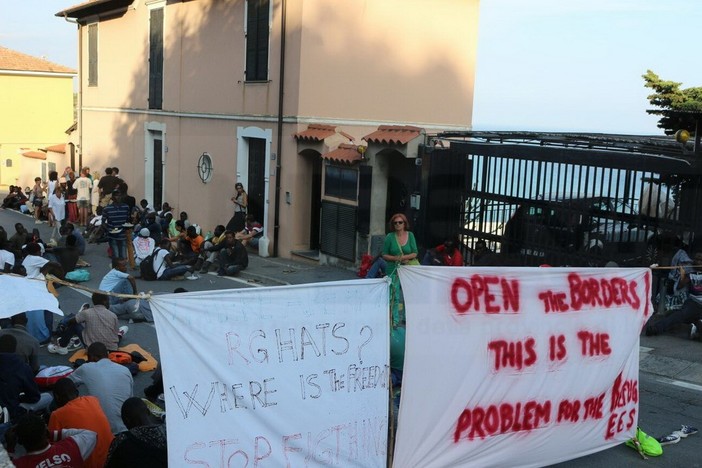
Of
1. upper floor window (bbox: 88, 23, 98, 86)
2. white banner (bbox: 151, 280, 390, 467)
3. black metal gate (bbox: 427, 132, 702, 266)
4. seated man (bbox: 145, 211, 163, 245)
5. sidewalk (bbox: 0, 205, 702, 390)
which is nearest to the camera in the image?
white banner (bbox: 151, 280, 390, 467)

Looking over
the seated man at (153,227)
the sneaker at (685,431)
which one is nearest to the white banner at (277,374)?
the sneaker at (685,431)

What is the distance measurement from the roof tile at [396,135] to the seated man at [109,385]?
8629 mm

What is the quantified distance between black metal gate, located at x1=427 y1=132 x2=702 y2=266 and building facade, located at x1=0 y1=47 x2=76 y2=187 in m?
31.3

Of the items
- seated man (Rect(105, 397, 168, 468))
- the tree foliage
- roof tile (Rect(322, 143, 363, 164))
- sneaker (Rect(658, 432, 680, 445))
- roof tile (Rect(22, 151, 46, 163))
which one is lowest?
sneaker (Rect(658, 432, 680, 445))

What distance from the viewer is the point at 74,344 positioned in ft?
34.0

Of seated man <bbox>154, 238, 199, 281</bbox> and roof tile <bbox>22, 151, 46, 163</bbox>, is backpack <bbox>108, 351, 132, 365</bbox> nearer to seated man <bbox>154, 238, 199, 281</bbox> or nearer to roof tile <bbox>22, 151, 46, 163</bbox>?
seated man <bbox>154, 238, 199, 281</bbox>

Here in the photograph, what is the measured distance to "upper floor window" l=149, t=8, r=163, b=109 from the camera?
22453 millimetres

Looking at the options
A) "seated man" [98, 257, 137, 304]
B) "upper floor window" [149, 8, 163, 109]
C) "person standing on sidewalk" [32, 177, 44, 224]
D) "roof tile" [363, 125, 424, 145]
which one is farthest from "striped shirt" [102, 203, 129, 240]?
"person standing on sidewalk" [32, 177, 44, 224]

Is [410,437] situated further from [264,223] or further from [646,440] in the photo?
[264,223]

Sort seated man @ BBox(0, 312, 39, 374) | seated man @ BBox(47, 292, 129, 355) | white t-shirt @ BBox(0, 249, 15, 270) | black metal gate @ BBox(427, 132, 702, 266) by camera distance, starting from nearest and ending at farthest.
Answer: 1. seated man @ BBox(0, 312, 39, 374)
2. seated man @ BBox(47, 292, 129, 355)
3. black metal gate @ BBox(427, 132, 702, 266)
4. white t-shirt @ BBox(0, 249, 15, 270)

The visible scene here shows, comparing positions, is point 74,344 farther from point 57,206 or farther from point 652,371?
point 57,206

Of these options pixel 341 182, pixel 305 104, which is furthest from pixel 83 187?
pixel 341 182

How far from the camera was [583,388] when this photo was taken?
6.51 metres

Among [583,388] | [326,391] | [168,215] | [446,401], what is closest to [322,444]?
[326,391]
